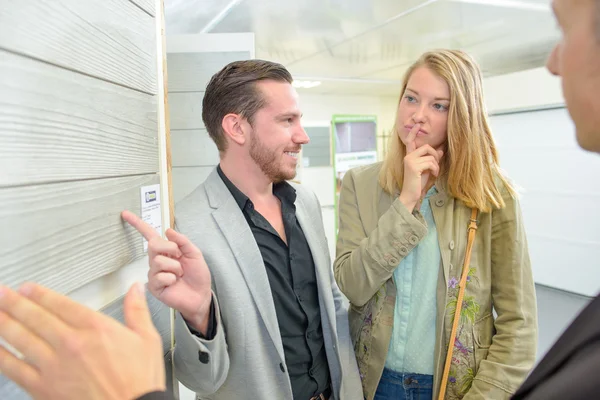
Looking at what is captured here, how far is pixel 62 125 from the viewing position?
0.71 m

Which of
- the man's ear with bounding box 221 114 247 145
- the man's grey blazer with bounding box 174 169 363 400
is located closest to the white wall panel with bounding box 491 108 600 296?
the man's ear with bounding box 221 114 247 145

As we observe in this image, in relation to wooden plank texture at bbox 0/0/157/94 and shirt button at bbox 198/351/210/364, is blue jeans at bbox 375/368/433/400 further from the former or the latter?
wooden plank texture at bbox 0/0/157/94

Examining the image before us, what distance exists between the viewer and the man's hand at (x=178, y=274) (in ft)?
3.03

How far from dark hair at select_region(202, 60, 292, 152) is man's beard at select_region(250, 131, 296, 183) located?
9 centimetres

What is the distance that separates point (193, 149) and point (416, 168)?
1.83 meters

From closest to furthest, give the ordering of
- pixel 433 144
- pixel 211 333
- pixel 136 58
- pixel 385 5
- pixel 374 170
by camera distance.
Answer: pixel 136 58 < pixel 211 333 < pixel 433 144 < pixel 374 170 < pixel 385 5

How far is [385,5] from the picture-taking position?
321 centimetres

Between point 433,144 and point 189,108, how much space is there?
1.79 m

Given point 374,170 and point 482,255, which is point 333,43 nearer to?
→ point 374,170

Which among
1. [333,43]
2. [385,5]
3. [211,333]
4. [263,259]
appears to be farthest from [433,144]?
[333,43]

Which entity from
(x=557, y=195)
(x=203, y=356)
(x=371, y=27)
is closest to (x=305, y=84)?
(x=371, y=27)

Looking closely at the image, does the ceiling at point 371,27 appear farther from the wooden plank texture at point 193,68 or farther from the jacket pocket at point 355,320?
the jacket pocket at point 355,320

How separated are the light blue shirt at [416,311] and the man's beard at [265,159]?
0.54 metres

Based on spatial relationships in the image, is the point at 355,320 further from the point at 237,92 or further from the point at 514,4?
the point at 514,4
